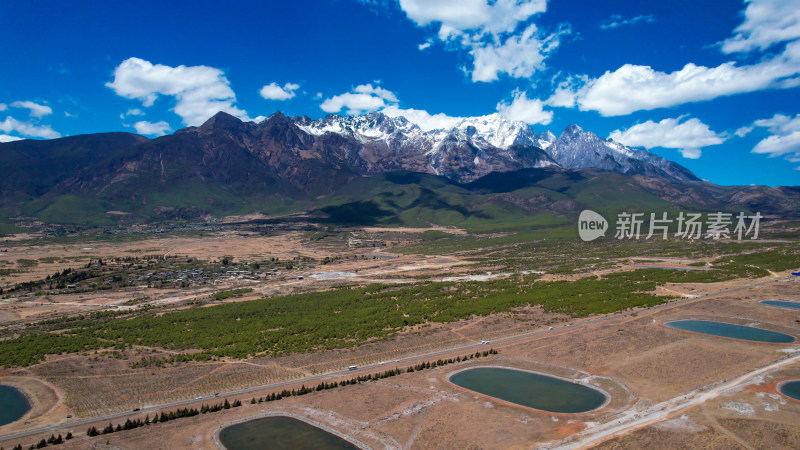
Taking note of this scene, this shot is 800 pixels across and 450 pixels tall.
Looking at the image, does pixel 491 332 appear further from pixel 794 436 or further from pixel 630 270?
pixel 630 270

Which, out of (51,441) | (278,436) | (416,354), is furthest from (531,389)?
(51,441)

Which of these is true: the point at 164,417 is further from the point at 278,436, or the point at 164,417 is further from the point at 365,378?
the point at 365,378

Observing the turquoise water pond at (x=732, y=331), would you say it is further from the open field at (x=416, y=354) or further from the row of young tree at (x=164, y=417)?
the row of young tree at (x=164, y=417)

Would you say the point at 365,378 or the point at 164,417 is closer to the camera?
the point at 164,417

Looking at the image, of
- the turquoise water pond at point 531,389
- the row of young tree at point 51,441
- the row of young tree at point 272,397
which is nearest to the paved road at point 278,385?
the row of young tree at point 272,397

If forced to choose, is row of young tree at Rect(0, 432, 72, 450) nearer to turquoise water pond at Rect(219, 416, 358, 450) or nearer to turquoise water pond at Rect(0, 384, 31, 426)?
turquoise water pond at Rect(0, 384, 31, 426)
